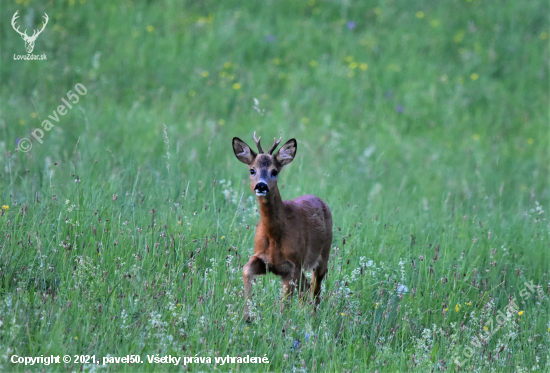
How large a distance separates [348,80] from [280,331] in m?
9.77

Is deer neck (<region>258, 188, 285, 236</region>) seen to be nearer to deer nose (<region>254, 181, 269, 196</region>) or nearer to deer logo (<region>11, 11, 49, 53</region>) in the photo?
deer nose (<region>254, 181, 269, 196</region>)

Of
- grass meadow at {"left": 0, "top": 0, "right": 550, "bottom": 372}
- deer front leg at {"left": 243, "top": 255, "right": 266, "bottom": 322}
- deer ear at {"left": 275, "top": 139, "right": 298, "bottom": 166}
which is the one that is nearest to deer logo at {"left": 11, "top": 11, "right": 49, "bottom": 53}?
grass meadow at {"left": 0, "top": 0, "right": 550, "bottom": 372}

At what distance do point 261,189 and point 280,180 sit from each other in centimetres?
391

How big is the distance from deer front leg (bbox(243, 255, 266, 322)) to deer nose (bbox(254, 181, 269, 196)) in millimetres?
634

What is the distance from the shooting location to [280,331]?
5.61 metres

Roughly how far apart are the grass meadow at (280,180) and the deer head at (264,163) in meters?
0.94

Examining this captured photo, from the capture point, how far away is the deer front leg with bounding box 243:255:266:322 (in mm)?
5738

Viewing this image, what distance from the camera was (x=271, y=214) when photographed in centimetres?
616

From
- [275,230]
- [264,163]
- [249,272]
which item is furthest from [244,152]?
[249,272]

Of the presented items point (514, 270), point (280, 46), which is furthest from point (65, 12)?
point (514, 270)

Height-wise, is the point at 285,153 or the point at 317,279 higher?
the point at 285,153

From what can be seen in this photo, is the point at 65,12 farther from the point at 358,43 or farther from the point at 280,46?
the point at 358,43

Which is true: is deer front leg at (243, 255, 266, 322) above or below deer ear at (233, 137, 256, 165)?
below

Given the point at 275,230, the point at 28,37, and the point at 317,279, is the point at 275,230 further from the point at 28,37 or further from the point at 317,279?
the point at 28,37
